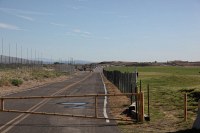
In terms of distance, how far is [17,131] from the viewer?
12.8 meters

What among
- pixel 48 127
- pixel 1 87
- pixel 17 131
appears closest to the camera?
pixel 17 131

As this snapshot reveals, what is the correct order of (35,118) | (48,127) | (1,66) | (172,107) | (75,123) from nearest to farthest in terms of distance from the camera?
(48,127), (75,123), (35,118), (172,107), (1,66)

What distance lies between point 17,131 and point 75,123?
9.18 feet

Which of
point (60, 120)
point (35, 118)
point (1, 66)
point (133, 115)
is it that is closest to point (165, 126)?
point (133, 115)

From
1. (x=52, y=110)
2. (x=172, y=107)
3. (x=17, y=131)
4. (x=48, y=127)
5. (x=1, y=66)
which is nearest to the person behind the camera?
(x=17, y=131)

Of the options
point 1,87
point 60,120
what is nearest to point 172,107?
point 60,120

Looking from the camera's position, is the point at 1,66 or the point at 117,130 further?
the point at 1,66

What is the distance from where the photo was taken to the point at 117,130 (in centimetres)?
1346

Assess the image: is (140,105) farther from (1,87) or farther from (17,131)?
(1,87)

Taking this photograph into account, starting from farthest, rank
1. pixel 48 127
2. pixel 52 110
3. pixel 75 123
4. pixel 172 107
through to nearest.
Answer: pixel 172 107, pixel 52 110, pixel 75 123, pixel 48 127

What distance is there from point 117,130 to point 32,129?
267cm

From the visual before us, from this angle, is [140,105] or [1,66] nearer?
[140,105]

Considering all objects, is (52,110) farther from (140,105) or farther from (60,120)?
(140,105)

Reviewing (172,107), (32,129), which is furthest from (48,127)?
(172,107)
